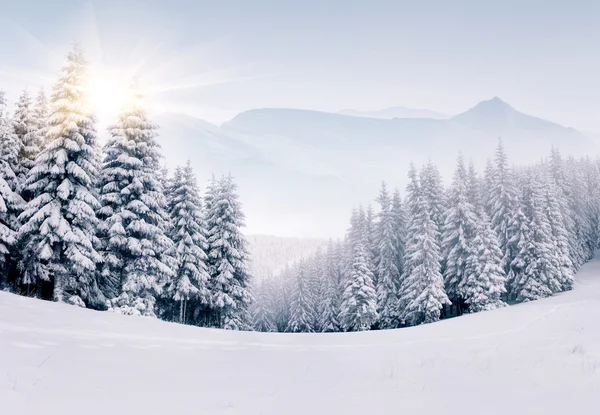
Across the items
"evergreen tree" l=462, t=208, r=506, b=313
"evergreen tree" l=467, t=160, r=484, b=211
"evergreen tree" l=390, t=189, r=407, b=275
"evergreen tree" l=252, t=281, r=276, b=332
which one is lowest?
"evergreen tree" l=252, t=281, r=276, b=332

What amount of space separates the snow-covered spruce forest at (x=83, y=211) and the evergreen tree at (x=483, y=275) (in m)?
24.0

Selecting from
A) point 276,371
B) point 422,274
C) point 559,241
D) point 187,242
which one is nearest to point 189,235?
point 187,242

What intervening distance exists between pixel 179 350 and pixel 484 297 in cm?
3365

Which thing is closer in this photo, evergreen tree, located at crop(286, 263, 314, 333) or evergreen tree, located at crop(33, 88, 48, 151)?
evergreen tree, located at crop(33, 88, 48, 151)

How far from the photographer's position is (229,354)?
30.9ft

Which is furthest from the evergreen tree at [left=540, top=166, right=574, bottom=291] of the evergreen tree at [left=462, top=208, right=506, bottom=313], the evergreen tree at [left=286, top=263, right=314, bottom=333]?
the evergreen tree at [left=286, top=263, right=314, bottom=333]

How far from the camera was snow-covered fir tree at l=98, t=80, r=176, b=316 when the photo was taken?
76.4ft

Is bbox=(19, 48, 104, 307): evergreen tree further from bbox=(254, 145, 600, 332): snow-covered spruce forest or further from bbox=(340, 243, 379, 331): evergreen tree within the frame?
bbox=(254, 145, 600, 332): snow-covered spruce forest

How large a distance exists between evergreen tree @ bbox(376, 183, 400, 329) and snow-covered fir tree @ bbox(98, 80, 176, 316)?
26242 millimetres

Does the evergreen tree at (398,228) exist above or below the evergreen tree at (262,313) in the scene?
above

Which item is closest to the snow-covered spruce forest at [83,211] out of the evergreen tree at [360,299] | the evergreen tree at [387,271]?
the evergreen tree at [360,299]

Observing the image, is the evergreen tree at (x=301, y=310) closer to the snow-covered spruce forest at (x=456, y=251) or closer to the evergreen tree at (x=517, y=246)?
the snow-covered spruce forest at (x=456, y=251)

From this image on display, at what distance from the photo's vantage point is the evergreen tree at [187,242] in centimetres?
2917

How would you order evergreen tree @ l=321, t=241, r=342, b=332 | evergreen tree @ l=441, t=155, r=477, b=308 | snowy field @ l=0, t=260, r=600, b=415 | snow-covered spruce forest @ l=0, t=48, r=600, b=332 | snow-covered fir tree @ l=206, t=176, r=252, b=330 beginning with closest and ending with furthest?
snowy field @ l=0, t=260, r=600, b=415 → snow-covered spruce forest @ l=0, t=48, r=600, b=332 → snow-covered fir tree @ l=206, t=176, r=252, b=330 → evergreen tree @ l=441, t=155, r=477, b=308 → evergreen tree @ l=321, t=241, r=342, b=332
